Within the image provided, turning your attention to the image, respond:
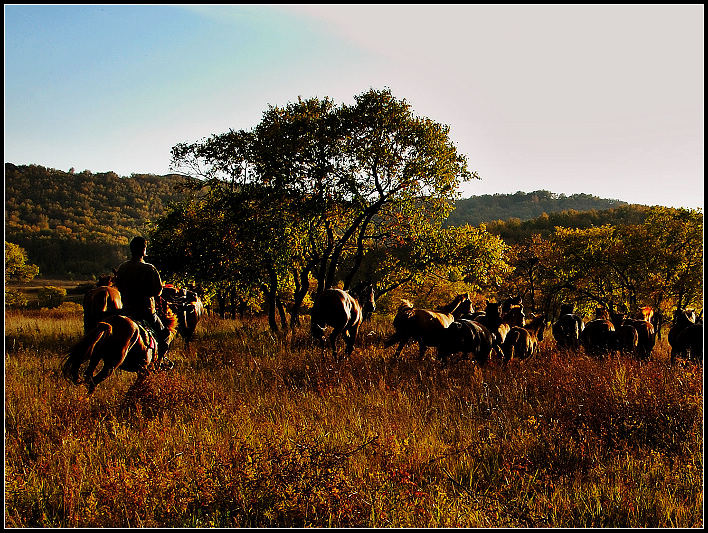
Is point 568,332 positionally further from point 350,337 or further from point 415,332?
point 350,337

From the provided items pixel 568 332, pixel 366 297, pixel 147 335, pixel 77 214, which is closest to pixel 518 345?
pixel 568 332

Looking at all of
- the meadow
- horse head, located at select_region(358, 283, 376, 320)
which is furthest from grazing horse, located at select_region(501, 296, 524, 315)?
the meadow

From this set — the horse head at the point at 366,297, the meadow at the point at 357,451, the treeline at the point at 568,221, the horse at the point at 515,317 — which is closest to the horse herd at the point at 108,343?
the meadow at the point at 357,451

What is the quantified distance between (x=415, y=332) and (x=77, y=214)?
183683 millimetres

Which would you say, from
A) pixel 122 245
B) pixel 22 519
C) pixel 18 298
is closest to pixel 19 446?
pixel 22 519

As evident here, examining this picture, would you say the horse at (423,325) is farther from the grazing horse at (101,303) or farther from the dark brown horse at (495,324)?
the grazing horse at (101,303)

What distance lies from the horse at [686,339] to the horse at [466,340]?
480 centimetres

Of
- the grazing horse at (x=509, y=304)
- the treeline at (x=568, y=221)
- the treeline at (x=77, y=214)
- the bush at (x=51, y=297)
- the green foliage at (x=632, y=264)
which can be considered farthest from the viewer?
the treeline at (x=77, y=214)

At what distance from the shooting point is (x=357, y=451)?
486 centimetres

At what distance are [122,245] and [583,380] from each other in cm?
14280

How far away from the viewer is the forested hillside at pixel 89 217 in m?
120

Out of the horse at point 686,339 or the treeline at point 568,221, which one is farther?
the treeline at point 568,221

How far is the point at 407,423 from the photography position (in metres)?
6.21

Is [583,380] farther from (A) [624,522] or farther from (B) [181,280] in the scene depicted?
(B) [181,280]
